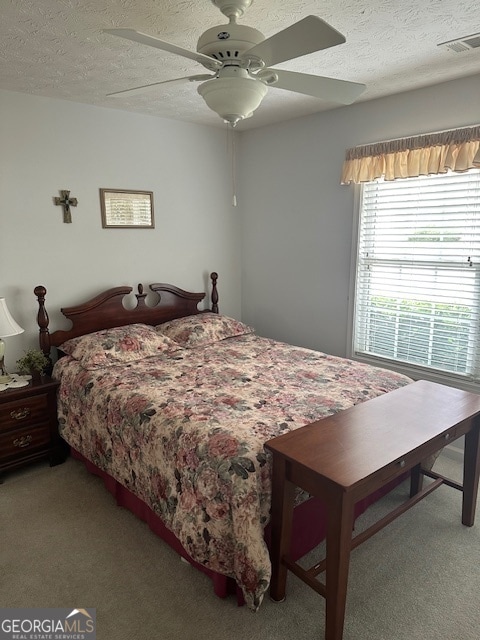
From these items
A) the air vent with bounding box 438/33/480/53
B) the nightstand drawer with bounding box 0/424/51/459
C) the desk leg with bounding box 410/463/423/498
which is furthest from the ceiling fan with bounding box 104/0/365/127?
the nightstand drawer with bounding box 0/424/51/459

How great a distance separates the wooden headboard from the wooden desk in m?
2.10

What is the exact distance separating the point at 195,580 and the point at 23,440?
1.52 m

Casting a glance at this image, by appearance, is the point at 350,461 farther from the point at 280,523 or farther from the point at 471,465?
the point at 471,465

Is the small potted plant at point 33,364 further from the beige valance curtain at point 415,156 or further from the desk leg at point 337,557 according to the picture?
the beige valance curtain at point 415,156

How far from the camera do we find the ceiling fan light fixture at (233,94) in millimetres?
1656

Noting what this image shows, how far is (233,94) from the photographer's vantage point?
5.50ft

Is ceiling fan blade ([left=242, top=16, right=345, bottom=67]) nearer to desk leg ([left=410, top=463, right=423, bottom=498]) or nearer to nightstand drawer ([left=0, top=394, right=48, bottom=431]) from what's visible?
desk leg ([left=410, top=463, right=423, bottom=498])

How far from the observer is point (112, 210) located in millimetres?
3486

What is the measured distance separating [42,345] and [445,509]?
2871 millimetres

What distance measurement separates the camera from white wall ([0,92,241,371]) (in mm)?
3031

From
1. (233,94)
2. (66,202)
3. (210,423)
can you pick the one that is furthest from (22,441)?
(233,94)

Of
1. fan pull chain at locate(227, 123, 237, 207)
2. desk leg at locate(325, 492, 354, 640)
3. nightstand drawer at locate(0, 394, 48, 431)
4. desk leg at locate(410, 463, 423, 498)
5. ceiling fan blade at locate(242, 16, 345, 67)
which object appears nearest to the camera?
ceiling fan blade at locate(242, 16, 345, 67)

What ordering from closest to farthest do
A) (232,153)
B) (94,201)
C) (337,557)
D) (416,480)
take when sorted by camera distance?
(337,557)
(416,480)
(94,201)
(232,153)

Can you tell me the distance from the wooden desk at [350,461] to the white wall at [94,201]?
228 cm
